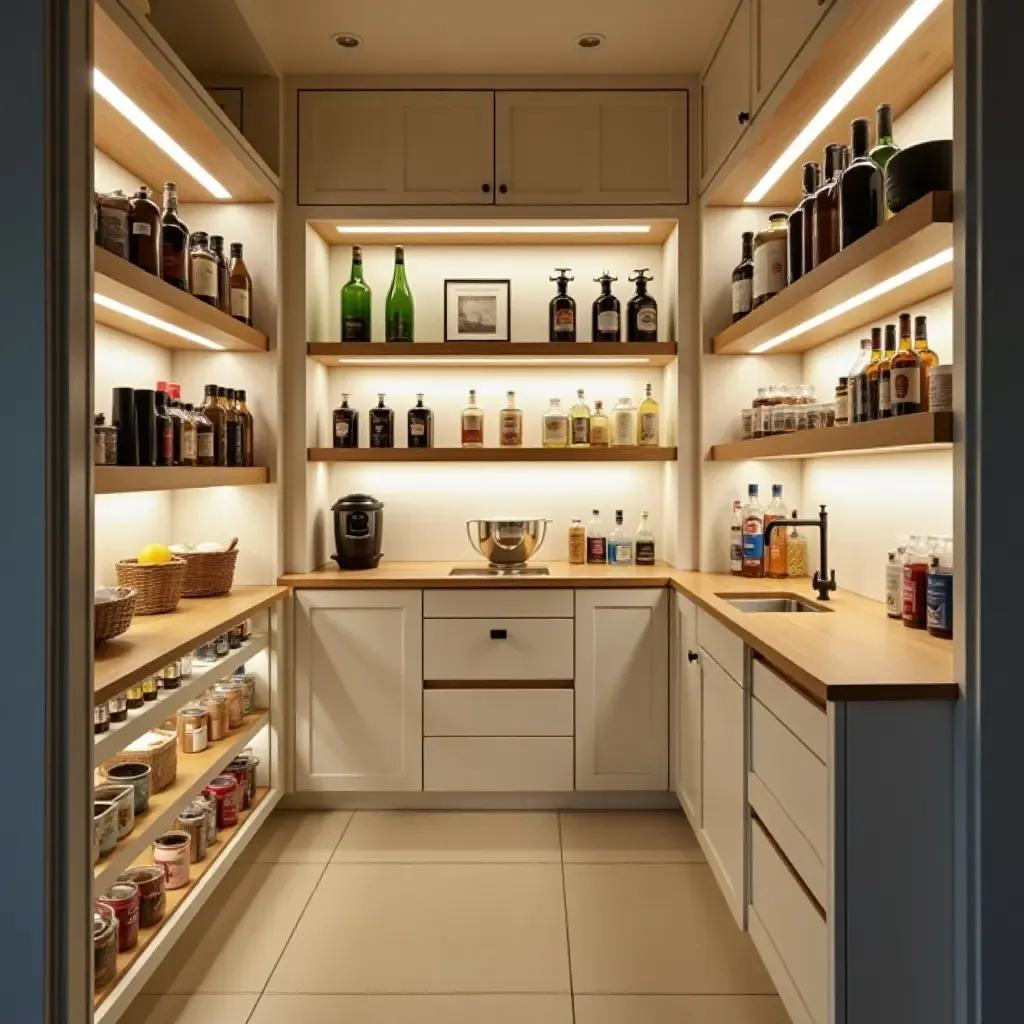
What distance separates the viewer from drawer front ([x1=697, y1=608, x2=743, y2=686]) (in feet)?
7.66

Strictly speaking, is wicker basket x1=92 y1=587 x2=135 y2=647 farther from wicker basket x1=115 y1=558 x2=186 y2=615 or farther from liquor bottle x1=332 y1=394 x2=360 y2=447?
liquor bottle x1=332 y1=394 x2=360 y2=447

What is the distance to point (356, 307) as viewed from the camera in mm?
3600

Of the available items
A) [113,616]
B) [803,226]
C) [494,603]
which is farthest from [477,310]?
[113,616]

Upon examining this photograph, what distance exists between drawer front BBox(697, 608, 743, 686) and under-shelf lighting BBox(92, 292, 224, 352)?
6.06 feet

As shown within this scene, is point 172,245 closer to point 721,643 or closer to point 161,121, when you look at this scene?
point 161,121

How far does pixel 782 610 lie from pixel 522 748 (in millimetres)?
1066

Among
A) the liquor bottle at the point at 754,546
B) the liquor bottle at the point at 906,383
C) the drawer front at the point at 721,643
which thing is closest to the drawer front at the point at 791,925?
the drawer front at the point at 721,643

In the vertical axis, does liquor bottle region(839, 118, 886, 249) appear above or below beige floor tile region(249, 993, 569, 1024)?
above

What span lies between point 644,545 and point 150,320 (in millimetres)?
2009

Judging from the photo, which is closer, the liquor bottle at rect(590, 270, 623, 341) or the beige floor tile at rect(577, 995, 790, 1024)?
the beige floor tile at rect(577, 995, 790, 1024)

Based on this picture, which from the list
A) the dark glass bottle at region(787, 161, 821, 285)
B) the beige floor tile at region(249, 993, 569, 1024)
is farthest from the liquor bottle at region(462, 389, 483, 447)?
the beige floor tile at region(249, 993, 569, 1024)

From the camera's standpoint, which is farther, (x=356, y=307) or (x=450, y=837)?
(x=356, y=307)

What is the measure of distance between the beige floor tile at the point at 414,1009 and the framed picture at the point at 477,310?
2469 millimetres

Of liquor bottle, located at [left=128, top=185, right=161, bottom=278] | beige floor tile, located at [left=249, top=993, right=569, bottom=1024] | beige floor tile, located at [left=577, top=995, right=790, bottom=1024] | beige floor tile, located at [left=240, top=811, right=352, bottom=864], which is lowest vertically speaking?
beige floor tile, located at [left=249, top=993, right=569, bottom=1024]
